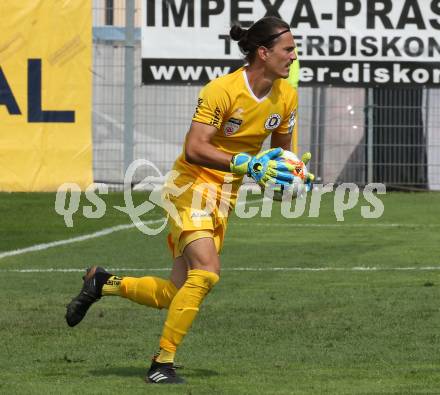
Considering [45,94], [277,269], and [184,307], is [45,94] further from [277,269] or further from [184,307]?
[184,307]

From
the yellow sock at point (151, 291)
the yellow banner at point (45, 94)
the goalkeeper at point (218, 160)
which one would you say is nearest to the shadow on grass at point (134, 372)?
the goalkeeper at point (218, 160)

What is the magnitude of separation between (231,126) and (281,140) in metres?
0.50

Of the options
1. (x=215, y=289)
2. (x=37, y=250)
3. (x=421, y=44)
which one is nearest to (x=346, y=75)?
(x=421, y=44)

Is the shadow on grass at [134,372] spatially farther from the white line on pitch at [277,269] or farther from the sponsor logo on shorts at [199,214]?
the white line on pitch at [277,269]

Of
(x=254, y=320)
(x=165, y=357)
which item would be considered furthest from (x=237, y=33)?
(x=254, y=320)

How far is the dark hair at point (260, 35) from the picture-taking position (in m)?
7.17

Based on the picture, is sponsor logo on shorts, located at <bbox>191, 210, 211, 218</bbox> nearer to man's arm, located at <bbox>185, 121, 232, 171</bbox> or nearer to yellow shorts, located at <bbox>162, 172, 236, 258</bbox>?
yellow shorts, located at <bbox>162, 172, 236, 258</bbox>

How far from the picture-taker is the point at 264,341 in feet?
26.8

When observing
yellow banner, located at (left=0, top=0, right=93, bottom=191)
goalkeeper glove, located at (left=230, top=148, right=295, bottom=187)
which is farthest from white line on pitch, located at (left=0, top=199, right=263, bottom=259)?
goalkeeper glove, located at (left=230, top=148, right=295, bottom=187)

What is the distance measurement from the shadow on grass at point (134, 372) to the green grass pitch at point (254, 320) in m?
0.01

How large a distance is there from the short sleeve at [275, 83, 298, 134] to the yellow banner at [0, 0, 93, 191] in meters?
15.0

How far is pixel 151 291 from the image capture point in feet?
24.4

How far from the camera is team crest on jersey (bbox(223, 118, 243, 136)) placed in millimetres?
7137

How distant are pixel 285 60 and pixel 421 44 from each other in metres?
16.3
